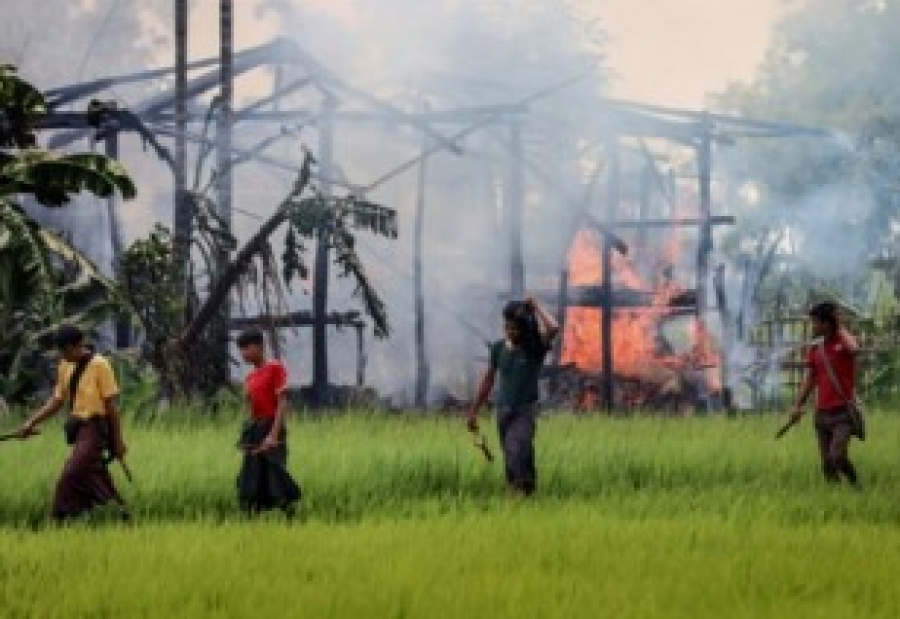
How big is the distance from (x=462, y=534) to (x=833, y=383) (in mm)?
3890

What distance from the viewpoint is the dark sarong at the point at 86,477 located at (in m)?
11.8

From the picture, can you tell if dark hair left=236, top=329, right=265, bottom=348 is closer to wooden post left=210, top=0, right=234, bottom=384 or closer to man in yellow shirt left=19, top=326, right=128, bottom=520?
man in yellow shirt left=19, top=326, right=128, bottom=520

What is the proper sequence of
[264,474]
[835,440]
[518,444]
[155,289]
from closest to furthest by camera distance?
[264,474]
[518,444]
[835,440]
[155,289]

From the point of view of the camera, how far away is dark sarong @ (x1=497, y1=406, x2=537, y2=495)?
1308 centimetres

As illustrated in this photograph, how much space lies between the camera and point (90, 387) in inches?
461

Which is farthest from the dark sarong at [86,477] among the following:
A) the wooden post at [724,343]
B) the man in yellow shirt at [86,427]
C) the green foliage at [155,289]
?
the wooden post at [724,343]

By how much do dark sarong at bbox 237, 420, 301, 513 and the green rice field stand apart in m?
0.24

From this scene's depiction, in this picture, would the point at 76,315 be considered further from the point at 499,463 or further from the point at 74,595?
the point at 74,595

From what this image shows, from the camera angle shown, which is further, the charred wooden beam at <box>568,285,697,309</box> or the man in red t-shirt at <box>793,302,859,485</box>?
the charred wooden beam at <box>568,285,697,309</box>

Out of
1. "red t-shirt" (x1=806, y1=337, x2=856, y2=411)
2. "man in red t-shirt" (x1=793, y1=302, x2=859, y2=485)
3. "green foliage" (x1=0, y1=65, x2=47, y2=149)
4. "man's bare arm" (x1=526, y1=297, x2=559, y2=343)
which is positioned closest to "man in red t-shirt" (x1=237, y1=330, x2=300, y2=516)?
"man's bare arm" (x1=526, y1=297, x2=559, y2=343)

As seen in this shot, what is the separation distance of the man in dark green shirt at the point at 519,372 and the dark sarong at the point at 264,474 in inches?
54.7

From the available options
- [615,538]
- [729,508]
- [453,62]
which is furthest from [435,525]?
[453,62]

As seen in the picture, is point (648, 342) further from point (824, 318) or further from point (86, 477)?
point (86, 477)

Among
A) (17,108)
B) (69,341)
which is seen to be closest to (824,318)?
(69,341)
